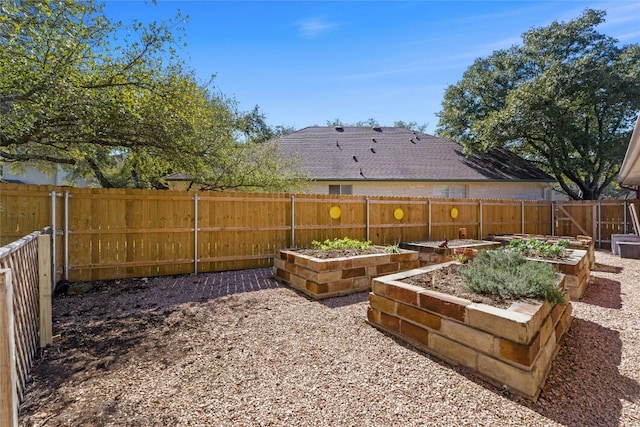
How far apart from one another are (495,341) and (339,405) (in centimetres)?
139

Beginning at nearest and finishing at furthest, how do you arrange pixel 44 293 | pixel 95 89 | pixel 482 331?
1. pixel 482 331
2. pixel 44 293
3. pixel 95 89

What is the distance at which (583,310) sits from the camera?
435cm

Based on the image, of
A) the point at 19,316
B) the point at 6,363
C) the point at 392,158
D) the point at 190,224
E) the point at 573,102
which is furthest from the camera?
the point at 392,158

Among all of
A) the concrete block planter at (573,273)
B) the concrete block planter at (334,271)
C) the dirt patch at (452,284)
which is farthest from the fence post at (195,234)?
the concrete block planter at (573,273)

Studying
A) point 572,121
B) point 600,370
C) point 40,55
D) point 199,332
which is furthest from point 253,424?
point 572,121

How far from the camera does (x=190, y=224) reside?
637 cm

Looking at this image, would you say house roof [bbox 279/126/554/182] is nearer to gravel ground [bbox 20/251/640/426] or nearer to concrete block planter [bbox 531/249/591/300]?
concrete block planter [bbox 531/249/591/300]

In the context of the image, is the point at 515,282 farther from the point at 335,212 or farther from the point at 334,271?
the point at 335,212

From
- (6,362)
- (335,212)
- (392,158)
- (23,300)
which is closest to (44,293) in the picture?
(23,300)

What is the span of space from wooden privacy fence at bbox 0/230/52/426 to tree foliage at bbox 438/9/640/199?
16.8 m

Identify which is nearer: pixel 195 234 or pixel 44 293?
pixel 44 293

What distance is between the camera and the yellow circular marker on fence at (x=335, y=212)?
7855mm

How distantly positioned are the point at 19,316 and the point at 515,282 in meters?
4.52

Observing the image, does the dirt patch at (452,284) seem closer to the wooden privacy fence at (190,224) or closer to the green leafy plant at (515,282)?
the green leafy plant at (515,282)
